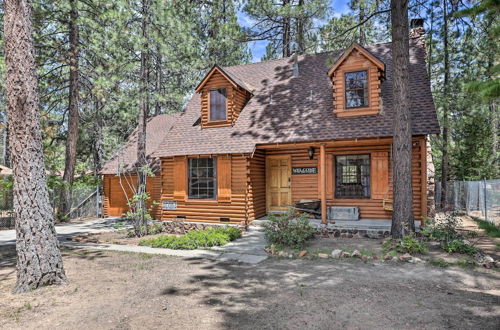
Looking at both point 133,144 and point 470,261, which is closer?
point 470,261

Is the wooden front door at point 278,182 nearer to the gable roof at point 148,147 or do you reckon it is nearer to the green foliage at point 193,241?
the green foliage at point 193,241

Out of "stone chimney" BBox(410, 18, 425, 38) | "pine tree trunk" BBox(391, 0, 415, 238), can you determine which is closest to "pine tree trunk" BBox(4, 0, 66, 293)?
"pine tree trunk" BBox(391, 0, 415, 238)

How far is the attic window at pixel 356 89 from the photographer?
11906 mm

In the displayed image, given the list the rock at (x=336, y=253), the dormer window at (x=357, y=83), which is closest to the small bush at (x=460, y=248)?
the rock at (x=336, y=253)

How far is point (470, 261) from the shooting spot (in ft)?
22.6

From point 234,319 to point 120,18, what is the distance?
11.0 m

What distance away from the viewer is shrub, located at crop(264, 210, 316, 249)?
A: 870cm

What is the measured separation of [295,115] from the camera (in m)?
12.9

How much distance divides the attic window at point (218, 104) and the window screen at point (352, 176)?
17.7 ft

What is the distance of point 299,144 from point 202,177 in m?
4.32

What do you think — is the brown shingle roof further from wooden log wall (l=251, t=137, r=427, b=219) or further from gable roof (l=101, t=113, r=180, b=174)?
gable roof (l=101, t=113, r=180, b=174)

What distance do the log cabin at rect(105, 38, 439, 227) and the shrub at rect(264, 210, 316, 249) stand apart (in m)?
2.26

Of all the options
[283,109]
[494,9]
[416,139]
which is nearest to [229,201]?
[283,109]

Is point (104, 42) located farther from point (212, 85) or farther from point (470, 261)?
point (470, 261)
